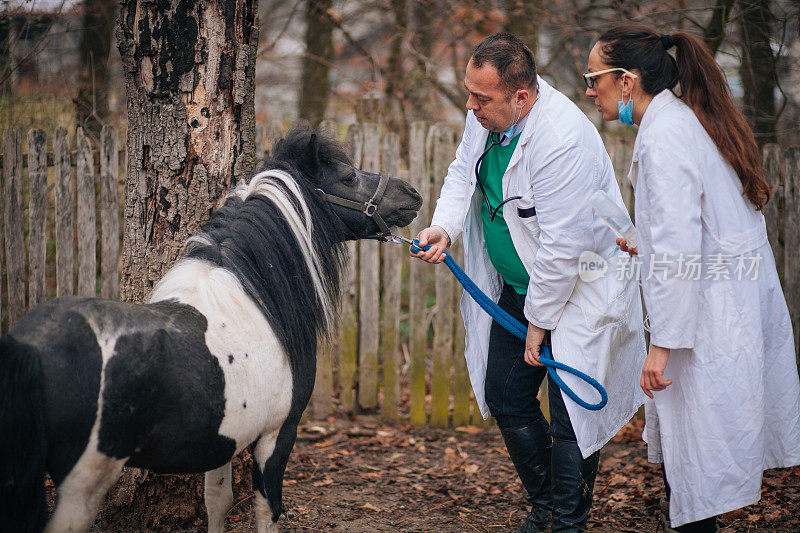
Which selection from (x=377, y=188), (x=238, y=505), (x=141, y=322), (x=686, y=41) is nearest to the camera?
(x=141, y=322)

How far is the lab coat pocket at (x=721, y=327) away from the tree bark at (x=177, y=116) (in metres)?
2.38

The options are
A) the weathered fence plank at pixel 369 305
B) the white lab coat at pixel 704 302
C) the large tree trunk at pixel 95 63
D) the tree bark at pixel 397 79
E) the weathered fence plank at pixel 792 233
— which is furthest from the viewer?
the tree bark at pixel 397 79

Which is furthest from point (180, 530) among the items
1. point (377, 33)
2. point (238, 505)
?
point (377, 33)

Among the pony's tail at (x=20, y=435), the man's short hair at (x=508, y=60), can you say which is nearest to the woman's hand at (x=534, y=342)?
the man's short hair at (x=508, y=60)

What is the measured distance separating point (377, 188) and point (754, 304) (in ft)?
5.62

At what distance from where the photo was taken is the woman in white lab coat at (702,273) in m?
2.40

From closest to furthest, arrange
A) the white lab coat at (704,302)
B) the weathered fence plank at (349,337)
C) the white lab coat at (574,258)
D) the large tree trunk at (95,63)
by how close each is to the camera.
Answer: the white lab coat at (704,302), the white lab coat at (574,258), the weathered fence plank at (349,337), the large tree trunk at (95,63)

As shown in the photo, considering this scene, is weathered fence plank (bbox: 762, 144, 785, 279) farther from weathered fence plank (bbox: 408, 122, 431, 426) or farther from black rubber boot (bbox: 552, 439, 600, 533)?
black rubber boot (bbox: 552, 439, 600, 533)

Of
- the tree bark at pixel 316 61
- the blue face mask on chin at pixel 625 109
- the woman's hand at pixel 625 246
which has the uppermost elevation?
the tree bark at pixel 316 61

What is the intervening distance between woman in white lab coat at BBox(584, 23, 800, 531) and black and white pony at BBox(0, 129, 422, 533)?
49.3 inches

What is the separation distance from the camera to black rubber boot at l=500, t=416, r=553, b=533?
3.28 meters

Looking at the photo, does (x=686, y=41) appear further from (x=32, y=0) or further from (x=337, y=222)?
(x=32, y=0)

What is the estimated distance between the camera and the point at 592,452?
299 centimetres

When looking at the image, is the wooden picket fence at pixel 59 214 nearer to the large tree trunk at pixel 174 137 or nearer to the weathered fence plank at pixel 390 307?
the large tree trunk at pixel 174 137
